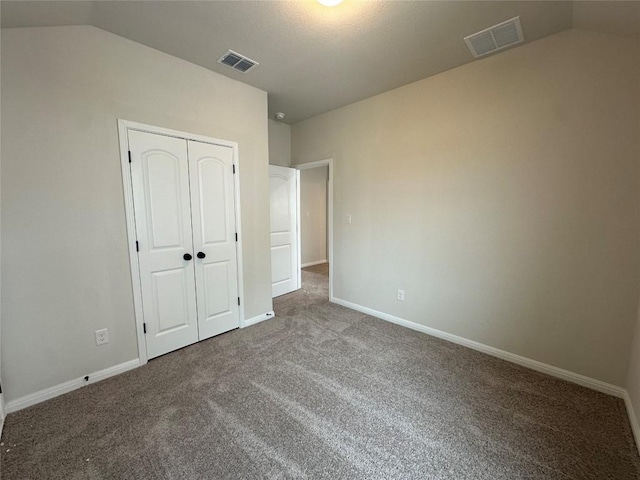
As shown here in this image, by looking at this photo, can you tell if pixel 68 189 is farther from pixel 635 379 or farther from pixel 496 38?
pixel 635 379

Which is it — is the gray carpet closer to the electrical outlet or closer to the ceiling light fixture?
the electrical outlet

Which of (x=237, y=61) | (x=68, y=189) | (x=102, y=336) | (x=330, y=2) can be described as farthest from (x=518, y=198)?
(x=102, y=336)

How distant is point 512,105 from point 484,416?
8.03 ft

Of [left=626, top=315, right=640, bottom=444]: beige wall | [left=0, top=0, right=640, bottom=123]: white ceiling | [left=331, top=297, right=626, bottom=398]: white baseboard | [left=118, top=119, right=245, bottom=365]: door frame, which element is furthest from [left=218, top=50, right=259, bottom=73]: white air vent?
[left=626, top=315, right=640, bottom=444]: beige wall

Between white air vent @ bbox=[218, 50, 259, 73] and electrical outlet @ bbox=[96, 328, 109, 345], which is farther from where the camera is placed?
white air vent @ bbox=[218, 50, 259, 73]

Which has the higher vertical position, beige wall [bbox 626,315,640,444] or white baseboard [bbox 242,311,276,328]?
beige wall [bbox 626,315,640,444]

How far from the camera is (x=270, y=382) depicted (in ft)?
6.97

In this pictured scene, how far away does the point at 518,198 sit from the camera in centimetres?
228

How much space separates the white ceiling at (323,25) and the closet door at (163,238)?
767 mm

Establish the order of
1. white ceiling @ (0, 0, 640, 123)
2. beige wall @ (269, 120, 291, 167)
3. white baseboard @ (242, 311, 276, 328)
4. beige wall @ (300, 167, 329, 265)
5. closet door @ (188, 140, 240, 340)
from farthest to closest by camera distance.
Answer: beige wall @ (300, 167, 329, 265), beige wall @ (269, 120, 291, 167), white baseboard @ (242, 311, 276, 328), closet door @ (188, 140, 240, 340), white ceiling @ (0, 0, 640, 123)

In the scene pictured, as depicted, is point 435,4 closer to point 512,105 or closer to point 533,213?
point 512,105

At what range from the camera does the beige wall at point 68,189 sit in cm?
175

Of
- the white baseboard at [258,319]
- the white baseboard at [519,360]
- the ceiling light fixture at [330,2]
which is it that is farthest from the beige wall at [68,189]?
the white baseboard at [519,360]

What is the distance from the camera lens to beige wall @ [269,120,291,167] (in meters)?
4.05
